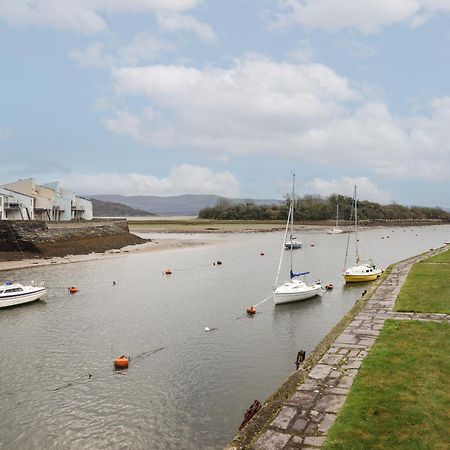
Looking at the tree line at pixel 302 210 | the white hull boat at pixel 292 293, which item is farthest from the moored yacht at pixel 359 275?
the tree line at pixel 302 210

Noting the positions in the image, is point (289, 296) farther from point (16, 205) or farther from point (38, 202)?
point (38, 202)

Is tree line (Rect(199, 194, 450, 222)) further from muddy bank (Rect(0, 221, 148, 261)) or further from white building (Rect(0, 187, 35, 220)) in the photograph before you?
muddy bank (Rect(0, 221, 148, 261))

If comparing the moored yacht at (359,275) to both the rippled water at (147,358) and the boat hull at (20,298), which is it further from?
the boat hull at (20,298)

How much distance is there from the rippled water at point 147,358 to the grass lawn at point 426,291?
416 centimetres

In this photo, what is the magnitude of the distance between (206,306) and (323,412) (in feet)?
63.0

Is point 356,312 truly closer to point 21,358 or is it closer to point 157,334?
point 157,334

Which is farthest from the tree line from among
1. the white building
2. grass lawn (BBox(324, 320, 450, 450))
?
grass lawn (BBox(324, 320, 450, 450))

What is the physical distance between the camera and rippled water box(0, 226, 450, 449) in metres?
12.9

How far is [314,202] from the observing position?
174125 mm

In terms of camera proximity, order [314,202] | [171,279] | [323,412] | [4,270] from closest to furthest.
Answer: [323,412] → [171,279] → [4,270] → [314,202]

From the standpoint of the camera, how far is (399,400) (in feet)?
32.7

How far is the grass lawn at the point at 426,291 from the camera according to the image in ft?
61.7

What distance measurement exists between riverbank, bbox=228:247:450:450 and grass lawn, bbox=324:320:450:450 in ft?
0.50

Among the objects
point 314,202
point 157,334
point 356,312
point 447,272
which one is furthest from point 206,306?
point 314,202
